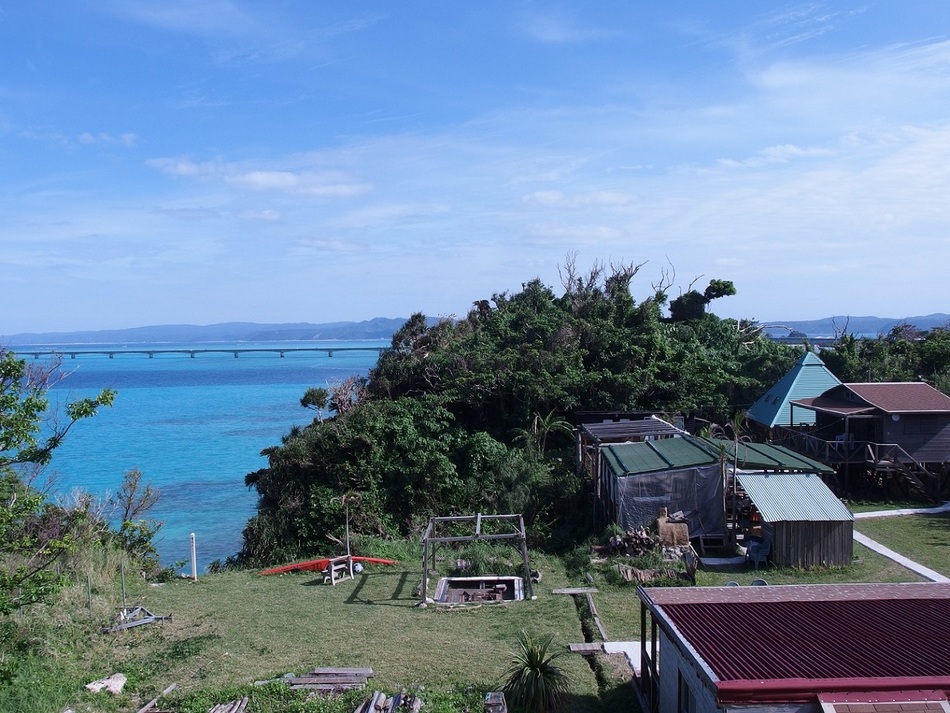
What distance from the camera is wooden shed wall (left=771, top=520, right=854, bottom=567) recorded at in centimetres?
1773

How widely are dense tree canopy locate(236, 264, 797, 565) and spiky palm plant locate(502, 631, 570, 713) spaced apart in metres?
10.8

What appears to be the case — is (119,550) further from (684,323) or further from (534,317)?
(684,323)

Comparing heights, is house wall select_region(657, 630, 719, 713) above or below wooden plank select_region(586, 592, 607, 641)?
above

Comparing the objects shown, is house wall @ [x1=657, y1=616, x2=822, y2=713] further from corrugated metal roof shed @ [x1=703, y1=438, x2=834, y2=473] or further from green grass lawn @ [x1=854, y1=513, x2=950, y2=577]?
green grass lawn @ [x1=854, y1=513, x2=950, y2=577]

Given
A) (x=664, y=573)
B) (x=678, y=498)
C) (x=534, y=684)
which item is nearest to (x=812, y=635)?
(x=534, y=684)

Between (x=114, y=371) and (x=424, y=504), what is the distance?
158 metres

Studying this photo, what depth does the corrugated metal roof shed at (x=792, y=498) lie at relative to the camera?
17828 mm

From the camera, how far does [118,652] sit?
1366 centimetres

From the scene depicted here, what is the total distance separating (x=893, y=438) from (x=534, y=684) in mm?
19203

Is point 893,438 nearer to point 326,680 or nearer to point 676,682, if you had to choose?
point 676,682

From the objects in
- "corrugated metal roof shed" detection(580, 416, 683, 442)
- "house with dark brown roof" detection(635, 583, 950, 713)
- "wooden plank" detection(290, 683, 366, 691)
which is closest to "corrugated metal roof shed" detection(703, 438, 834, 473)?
"corrugated metal roof shed" detection(580, 416, 683, 442)

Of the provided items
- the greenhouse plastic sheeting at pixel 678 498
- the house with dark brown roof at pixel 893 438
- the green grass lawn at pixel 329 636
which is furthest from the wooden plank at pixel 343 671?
the house with dark brown roof at pixel 893 438

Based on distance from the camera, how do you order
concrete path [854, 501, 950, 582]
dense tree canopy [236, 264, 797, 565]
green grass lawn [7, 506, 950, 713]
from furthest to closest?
dense tree canopy [236, 264, 797, 565]
concrete path [854, 501, 950, 582]
green grass lawn [7, 506, 950, 713]

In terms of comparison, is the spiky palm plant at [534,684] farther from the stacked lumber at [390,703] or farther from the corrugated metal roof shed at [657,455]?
the corrugated metal roof shed at [657,455]
